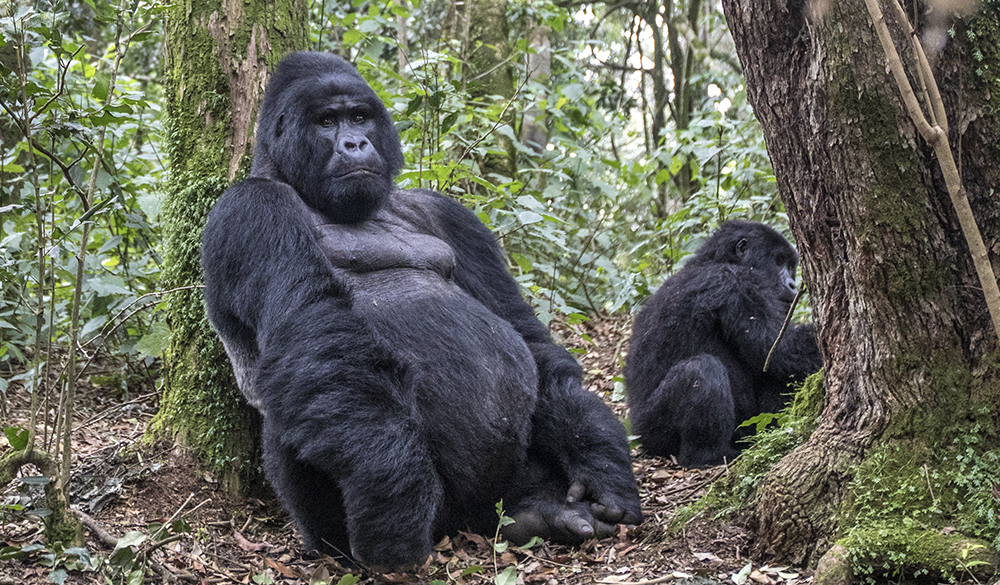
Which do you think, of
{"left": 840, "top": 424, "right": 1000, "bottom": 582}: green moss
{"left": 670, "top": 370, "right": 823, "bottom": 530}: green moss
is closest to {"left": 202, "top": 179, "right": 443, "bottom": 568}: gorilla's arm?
{"left": 670, "top": 370, "right": 823, "bottom": 530}: green moss

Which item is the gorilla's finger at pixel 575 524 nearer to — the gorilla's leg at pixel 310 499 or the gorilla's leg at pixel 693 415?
the gorilla's leg at pixel 310 499

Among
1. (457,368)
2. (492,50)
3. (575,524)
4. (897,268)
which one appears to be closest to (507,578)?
(575,524)

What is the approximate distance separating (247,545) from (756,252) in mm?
3808

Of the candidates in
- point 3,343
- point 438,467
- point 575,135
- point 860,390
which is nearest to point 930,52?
point 860,390

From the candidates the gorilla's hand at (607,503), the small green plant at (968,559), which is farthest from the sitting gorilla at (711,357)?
the small green plant at (968,559)

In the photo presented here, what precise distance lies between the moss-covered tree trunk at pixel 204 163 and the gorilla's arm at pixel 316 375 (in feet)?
1.66

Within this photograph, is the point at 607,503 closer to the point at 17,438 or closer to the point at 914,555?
the point at 914,555

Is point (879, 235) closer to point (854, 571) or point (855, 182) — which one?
point (855, 182)

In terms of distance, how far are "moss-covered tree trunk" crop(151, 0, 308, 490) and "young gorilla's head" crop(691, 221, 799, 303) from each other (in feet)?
10.4

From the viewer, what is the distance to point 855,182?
262cm

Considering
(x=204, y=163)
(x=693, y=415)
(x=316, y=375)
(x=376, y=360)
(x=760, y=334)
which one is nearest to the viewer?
(x=316, y=375)

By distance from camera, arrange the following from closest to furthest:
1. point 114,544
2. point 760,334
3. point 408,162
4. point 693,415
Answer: point 114,544 → point 693,415 → point 760,334 → point 408,162

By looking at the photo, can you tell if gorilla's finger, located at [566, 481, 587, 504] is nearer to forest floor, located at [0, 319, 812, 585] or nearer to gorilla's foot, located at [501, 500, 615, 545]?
gorilla's foot, located at [501, 500, 615, 545]

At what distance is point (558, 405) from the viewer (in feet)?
12.6
